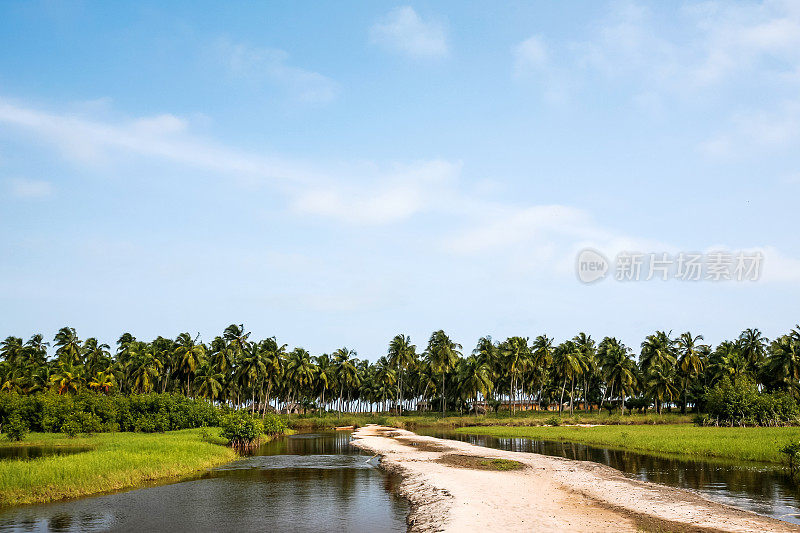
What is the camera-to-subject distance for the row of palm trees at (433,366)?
329 feet

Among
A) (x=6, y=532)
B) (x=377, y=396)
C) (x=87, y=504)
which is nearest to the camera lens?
(x=6, y=532)

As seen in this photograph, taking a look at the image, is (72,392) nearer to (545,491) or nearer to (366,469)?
(366,469)

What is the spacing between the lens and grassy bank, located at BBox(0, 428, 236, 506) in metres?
29.0

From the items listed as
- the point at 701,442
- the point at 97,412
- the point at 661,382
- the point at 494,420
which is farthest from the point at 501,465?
the point at 661,382

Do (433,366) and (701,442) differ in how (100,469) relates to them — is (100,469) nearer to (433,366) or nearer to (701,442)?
(701,442)

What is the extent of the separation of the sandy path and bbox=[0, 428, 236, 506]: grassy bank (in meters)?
17.3

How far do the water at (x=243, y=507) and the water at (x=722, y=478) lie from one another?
17.2 meters

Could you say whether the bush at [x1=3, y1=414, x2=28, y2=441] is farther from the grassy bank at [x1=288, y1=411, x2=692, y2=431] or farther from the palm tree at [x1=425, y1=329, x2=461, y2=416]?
the palm tree at [x1=425, y1=329, x2=461, y2=416]

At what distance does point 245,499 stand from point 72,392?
66351 mm

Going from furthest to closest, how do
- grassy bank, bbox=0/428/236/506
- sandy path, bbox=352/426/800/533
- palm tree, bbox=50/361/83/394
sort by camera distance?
palm tree, bbox=50/361/83/394 < grassy bank, bbox=0/428/236/506 < sandy path, bbox=352/426/800/533

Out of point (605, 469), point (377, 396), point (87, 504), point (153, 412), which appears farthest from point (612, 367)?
point (87, 504)

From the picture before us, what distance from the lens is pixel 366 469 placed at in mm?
44094

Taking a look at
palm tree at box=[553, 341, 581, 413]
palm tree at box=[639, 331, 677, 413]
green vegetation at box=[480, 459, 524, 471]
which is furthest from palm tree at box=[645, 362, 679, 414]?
green vegetation at box=[480, 459, 524, 471]

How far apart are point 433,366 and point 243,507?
94.3m
